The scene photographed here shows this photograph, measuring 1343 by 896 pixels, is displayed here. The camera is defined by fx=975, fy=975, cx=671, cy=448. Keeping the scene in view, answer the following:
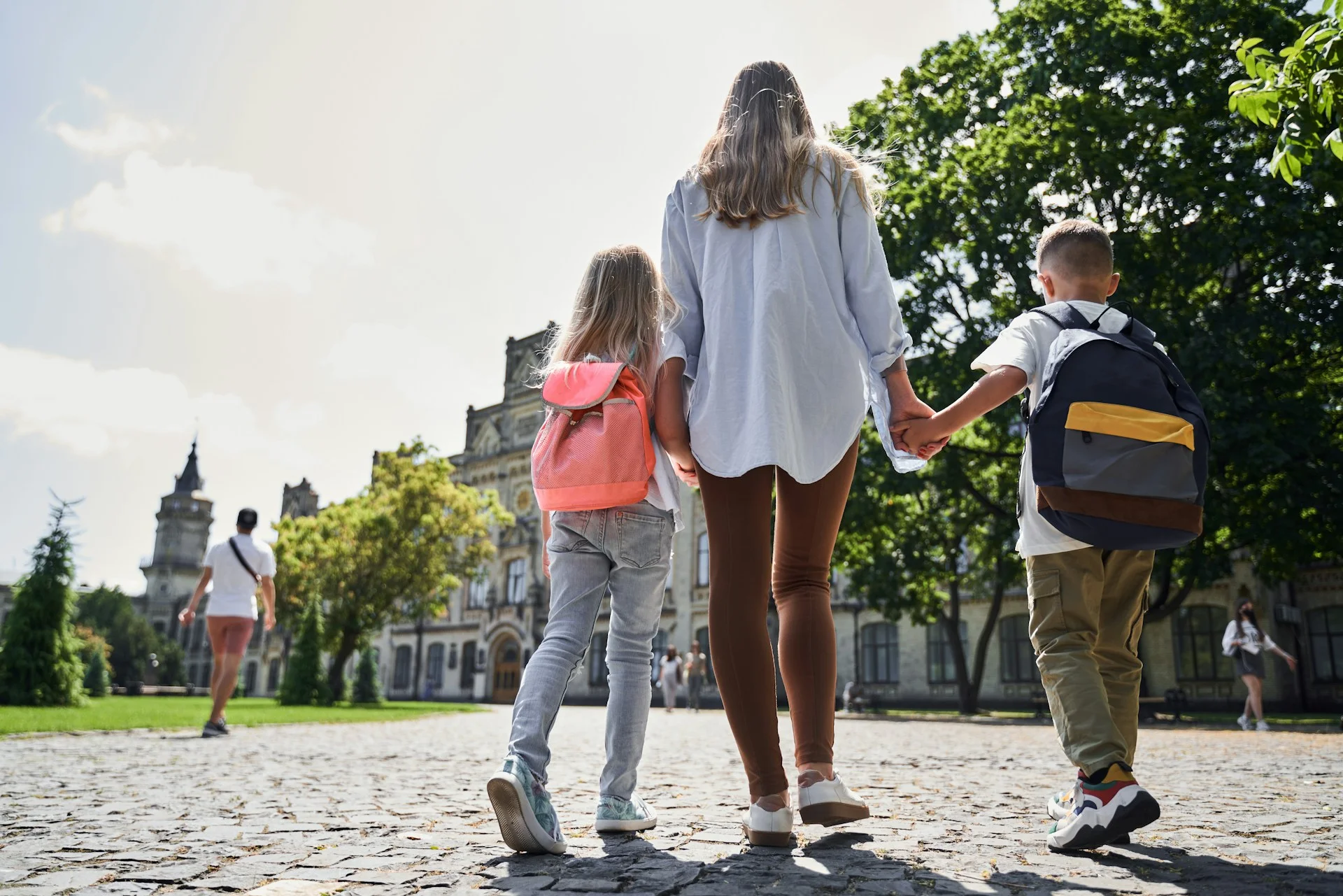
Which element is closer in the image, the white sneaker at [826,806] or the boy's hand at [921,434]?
the white sneaker at [826,806]

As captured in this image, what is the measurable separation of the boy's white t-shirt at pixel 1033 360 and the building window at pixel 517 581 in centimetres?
4411

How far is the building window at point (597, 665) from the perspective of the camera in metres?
41.8

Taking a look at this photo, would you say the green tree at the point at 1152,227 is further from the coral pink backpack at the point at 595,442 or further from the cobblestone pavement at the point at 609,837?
the coral pink backpack at the point at 595,442

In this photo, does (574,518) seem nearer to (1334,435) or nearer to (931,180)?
(931,180)

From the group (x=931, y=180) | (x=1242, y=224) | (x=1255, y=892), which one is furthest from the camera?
(x=931, y=180)

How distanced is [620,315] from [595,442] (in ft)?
1.85

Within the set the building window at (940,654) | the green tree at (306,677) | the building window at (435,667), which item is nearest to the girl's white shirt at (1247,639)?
the building window at (940,654)

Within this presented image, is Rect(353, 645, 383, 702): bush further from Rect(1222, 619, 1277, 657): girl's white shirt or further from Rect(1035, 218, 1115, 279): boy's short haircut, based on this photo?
Rect(1035, 218, 1115, 279): boy's short haircut

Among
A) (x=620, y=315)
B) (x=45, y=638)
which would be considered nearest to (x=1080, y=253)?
(x=620, y=315)

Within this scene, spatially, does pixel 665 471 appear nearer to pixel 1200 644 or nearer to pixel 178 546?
pixel 1200 644

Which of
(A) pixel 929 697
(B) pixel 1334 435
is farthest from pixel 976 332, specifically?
(A) pixel 929 697

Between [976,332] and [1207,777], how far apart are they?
1359 cm

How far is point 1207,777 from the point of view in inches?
220

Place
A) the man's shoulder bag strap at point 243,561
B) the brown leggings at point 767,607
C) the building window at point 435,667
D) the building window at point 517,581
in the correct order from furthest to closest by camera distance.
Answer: the building window at point 435,667 < the building window at point 517,581 < the man's shoulder bag strap at point 243,561 < the brown leggings at point 767,607
